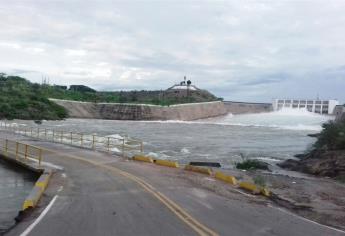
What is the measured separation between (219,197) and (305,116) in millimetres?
161428

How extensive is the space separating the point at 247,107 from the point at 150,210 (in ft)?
615

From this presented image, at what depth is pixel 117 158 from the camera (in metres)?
28.5

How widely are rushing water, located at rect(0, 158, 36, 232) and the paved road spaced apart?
0.93 m

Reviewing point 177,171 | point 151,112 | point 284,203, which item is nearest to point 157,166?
point 177,171

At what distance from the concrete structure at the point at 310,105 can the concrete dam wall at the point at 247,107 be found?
2893mm

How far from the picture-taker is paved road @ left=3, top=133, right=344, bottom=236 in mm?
10484

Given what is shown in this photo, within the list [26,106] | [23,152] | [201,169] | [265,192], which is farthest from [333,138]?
[26,106]

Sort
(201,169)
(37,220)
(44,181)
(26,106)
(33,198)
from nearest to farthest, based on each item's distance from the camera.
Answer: (37,220)
(33,198)
(44,181)
(201,169)
(26,106)

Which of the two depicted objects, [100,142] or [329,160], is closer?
[329,160]

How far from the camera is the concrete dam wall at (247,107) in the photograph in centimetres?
19500

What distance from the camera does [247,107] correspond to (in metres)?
198

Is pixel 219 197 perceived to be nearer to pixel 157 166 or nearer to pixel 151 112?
pixel 157 166

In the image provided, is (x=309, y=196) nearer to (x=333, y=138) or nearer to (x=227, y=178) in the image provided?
(x=227, y=178)

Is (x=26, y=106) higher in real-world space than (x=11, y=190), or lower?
higher
